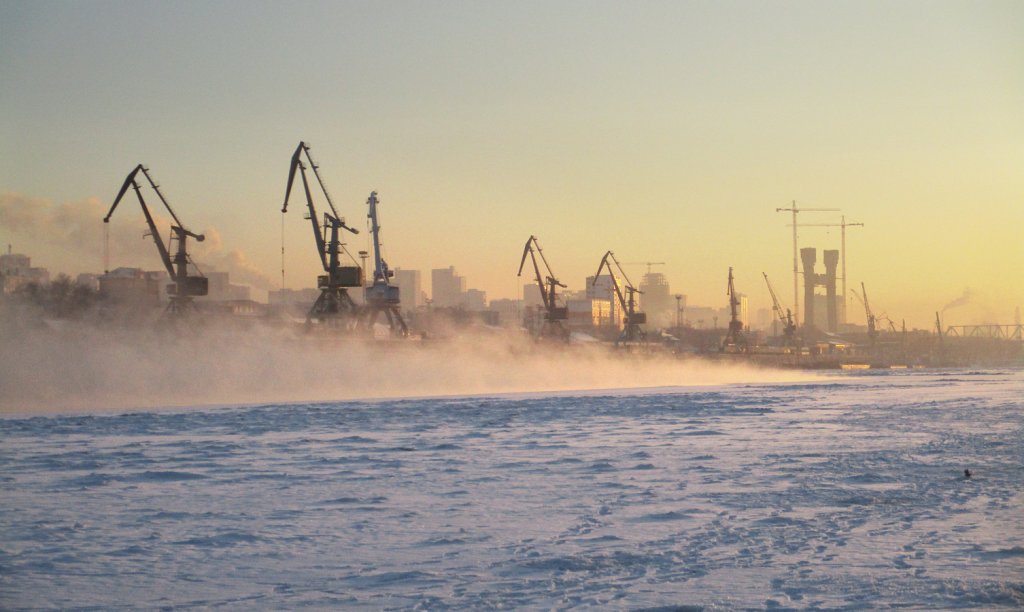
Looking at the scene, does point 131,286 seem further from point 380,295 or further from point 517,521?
point 517,521

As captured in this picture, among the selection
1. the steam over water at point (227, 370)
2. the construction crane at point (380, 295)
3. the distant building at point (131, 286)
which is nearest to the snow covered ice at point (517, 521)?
the steam over water at point (227, 370)

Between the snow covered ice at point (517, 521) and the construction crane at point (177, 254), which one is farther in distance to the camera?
the construction crane at point (177, 254)

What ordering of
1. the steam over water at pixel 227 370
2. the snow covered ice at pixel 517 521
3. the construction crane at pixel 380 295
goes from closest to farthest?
the snow covered ice at pixel 517 521 < the steam over water at pixel 227 370 < the construction crane at pixel 380 295

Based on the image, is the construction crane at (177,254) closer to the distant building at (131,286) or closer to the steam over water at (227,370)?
the steam over water at (227,370)

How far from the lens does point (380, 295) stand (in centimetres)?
10431

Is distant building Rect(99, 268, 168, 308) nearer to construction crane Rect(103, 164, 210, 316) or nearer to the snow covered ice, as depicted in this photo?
construction crane Rect(103, 164, 210, 316)

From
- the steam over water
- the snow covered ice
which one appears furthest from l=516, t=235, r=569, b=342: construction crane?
the snow covered ice

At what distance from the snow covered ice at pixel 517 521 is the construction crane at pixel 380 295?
71627mm

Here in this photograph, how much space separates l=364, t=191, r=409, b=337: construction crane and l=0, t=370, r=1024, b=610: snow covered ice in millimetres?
Result: 71627

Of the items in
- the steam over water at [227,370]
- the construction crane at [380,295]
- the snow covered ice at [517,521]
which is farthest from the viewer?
the construction crane at [380,295]

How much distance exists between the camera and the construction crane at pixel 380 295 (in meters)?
104

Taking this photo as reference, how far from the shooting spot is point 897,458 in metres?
24.3

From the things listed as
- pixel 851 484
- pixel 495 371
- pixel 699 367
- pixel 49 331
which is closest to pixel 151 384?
pixel 49 331

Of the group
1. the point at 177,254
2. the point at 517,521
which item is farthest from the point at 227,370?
the point at 517,521
